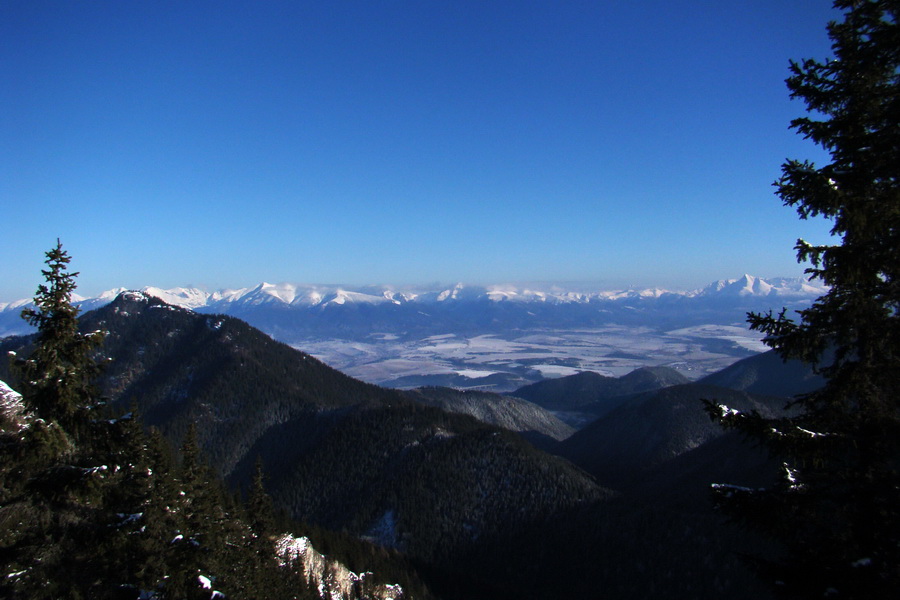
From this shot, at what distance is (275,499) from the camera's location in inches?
5576

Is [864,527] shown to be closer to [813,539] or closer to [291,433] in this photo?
[813,539]

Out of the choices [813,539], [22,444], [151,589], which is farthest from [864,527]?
[151,589]

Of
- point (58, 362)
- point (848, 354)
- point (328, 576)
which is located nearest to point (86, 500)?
point (58, 362)

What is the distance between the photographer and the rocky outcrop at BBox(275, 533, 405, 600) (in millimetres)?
60844

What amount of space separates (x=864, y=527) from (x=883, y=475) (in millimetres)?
1067

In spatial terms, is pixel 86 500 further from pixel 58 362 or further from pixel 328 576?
pixel 328 576

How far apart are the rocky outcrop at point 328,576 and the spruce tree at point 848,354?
5963cm

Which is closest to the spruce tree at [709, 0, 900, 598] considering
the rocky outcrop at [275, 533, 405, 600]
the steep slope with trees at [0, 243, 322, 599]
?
the steep slope with trees at [0, 243, 322, 599]

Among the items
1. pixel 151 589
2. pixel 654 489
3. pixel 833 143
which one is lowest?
pixel 654 489

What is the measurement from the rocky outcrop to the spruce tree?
2348 inches

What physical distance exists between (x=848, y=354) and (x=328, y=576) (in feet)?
232

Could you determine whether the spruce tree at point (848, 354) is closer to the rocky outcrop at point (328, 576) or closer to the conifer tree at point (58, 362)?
the conifer tree at point (58, 362)

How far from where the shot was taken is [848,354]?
1079 centimetres

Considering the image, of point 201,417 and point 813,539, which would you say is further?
point 201,417
